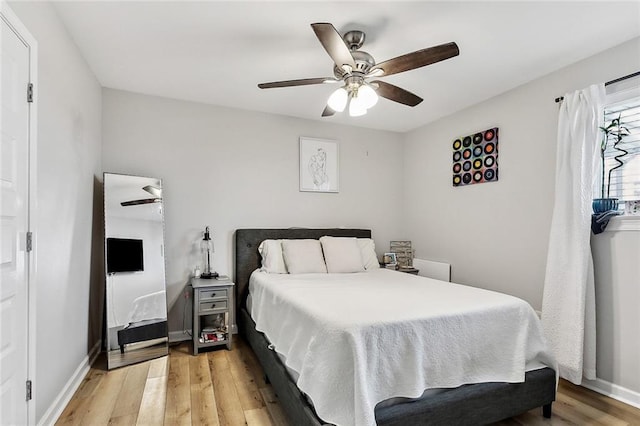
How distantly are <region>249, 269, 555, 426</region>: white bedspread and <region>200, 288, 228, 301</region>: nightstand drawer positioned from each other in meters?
0.94

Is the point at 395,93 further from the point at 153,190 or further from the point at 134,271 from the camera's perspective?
the point at 134,271

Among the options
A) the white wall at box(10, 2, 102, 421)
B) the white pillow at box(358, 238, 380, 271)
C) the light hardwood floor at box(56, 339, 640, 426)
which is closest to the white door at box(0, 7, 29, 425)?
the white wall at box(10, 2, 102, 421)

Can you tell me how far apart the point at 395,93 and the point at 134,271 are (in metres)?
2.73

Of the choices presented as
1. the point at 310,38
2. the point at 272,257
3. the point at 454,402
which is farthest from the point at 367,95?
the point at 272,257

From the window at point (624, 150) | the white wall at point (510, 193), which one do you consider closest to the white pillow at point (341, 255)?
the white wall at point (510, 193)

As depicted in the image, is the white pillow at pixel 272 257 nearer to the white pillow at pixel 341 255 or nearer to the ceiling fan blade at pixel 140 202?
the white pillow at pixel 341 255

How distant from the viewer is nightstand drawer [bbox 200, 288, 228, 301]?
10.2ft

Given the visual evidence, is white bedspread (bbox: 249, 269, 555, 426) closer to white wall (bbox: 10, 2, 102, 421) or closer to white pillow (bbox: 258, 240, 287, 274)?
white pillow (bbox: 258, 240, 287, 274)

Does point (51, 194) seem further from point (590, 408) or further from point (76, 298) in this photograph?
point (590, 408)

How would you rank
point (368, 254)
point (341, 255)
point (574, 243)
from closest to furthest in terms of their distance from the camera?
point (574, 243) < point (341, 255) < point (368, 254)

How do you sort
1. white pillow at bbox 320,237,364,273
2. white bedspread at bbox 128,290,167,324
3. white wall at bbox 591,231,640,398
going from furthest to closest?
white pillow at bbox 320,237,364,273
white bedspread at bbox 128,290,167,324
white wall at bbox 591,231,640,398

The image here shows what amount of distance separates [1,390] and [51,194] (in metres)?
1.09

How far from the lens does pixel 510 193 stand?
126 inches

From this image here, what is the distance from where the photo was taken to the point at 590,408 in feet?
7.25
